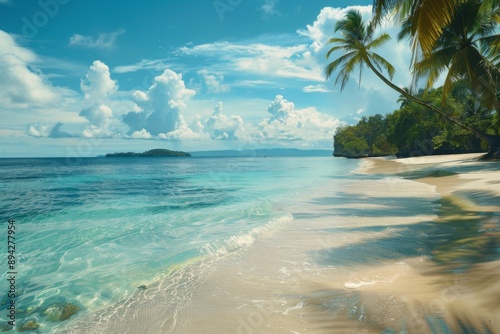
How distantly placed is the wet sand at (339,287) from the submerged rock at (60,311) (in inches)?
18.6

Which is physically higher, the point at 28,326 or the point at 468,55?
the point at 468,55

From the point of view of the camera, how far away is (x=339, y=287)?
4660 millimetres

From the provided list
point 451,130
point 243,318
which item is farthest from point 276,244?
point 451,130

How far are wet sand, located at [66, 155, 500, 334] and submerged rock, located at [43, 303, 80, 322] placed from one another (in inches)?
18.6

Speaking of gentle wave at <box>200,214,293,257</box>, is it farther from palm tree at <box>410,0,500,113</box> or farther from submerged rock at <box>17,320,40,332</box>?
palm tree at <box>410,0,500,113</box>

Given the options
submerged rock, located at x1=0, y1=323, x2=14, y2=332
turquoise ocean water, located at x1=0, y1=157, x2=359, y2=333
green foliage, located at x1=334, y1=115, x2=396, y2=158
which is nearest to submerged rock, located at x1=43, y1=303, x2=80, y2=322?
turquoise ocean water, located at x1=0, y1=157, x2=359, y2=333

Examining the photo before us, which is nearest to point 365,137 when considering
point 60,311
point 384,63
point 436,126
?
point 436,126

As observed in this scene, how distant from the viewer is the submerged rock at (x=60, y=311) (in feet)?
14.5

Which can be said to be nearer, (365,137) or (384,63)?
(384,63)

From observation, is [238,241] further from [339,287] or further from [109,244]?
[339,287]

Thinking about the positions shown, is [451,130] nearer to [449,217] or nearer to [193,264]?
[449,217]

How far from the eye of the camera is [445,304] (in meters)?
3.58

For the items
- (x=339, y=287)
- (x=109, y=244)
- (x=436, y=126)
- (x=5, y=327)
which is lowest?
(x=109, y=244)

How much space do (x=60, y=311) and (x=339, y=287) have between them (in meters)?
3.95
